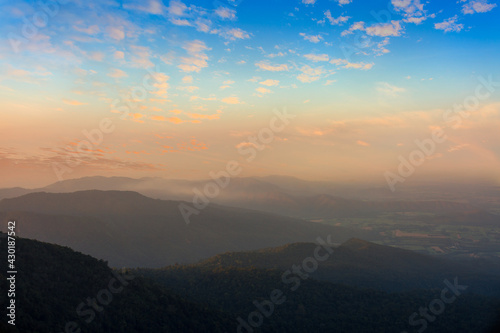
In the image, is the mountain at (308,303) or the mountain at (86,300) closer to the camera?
the mountain at (86,300)

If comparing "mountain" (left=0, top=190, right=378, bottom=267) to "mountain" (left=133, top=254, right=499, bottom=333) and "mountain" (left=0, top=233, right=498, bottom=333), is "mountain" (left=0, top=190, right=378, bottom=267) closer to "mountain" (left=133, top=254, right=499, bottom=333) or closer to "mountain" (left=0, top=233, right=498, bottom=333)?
"mountain" (left=133, top=254, right=499, bottom=333)

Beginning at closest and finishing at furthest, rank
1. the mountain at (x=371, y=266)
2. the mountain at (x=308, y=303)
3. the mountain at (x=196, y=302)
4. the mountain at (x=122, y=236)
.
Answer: the mountain at (x=196, y=302) < the mountain at (x=308, y=303) < the mountain at (x=371, y=266) < the mountain at (x=122, y=236)

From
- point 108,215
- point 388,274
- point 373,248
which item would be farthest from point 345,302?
point 108,215

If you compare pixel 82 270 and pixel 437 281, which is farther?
pixel 437 281

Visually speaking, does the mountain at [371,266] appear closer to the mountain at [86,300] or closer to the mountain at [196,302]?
the mountain at [196,302]

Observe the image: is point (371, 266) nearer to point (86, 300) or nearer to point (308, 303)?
point (308, 303)

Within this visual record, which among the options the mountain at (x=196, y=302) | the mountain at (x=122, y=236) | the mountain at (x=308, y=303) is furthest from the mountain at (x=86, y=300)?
the mountain at (x=122, y=236)

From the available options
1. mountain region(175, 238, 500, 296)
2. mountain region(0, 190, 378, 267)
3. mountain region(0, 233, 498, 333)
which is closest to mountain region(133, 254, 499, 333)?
mountain region(0, 233, 498, 333)

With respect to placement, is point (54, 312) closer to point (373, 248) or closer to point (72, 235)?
point (373, 248)
